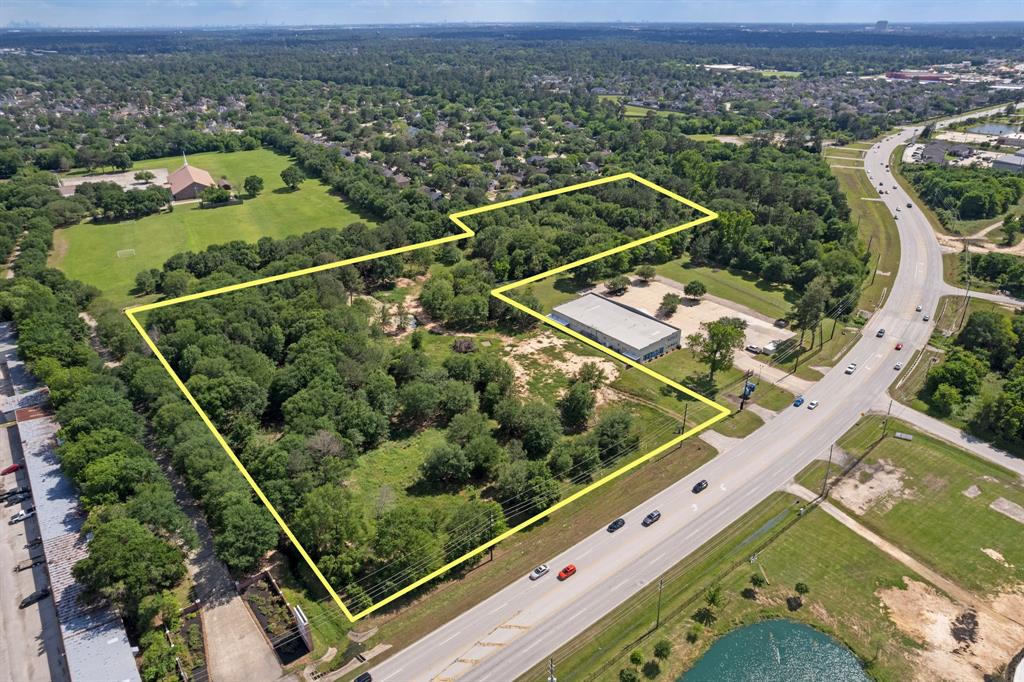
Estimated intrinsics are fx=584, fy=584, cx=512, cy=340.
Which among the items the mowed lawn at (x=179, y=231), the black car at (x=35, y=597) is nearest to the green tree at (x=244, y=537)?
the black car at (x=35, y=597)

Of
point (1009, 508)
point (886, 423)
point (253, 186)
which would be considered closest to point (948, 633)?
point (1009, 508)

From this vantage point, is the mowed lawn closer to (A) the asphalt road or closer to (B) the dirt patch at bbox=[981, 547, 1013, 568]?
(A) the asphalt road

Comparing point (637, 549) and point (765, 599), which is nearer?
point (765, 599)

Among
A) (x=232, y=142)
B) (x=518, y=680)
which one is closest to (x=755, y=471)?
(x=518, y=680)

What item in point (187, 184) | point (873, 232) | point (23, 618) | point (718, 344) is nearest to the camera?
point (23, 618)

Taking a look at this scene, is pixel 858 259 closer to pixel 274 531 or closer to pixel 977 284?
pixel 977 284

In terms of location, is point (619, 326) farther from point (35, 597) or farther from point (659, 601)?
point (35, 597)
